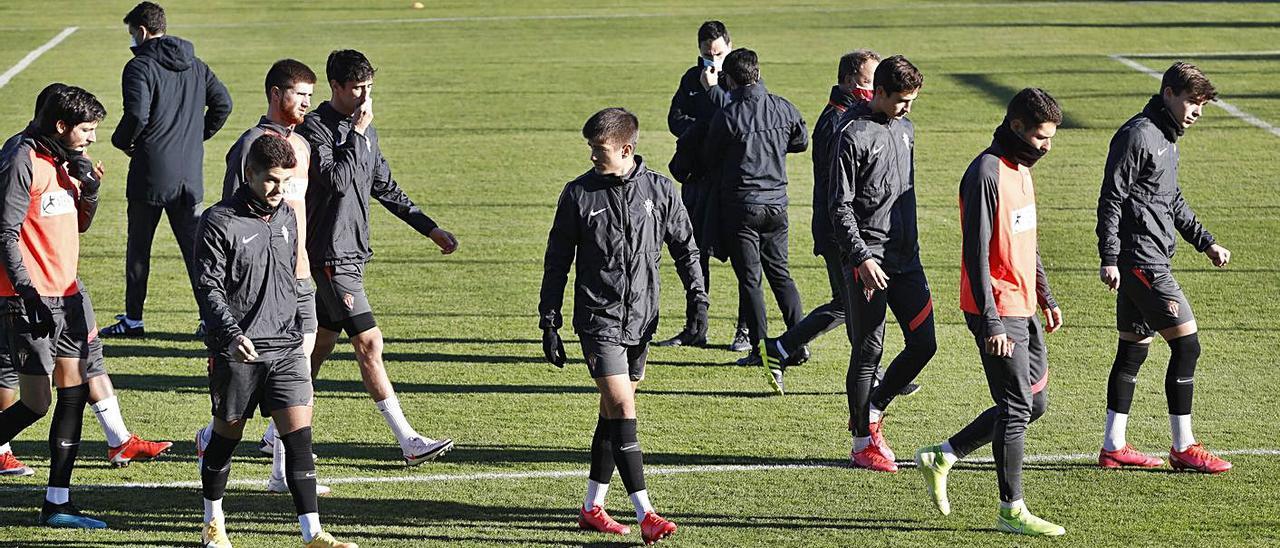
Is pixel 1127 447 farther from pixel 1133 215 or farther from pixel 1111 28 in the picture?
pixel 1111 28

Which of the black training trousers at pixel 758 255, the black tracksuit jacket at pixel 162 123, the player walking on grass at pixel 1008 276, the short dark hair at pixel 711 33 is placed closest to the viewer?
the player walking on grass at pixel 1008 276

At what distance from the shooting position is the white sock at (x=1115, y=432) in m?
7.50

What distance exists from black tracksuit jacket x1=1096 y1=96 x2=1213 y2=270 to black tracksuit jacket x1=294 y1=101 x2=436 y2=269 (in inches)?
133

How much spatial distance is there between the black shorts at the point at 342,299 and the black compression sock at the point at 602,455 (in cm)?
144

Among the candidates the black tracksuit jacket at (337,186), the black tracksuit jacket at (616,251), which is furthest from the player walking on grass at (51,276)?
the black tracksuit jacket at (616,251)

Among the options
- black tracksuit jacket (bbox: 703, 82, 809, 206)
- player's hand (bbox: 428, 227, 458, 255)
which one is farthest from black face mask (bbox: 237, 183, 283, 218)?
black tracksuit jacket (bbox: 703, 82, 809, 206)

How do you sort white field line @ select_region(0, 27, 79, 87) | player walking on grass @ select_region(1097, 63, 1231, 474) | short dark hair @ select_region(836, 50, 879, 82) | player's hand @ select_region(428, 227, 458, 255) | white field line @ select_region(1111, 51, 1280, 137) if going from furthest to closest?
white field line @ select_region(0, 27, 79, 87), white field line @ select_region(1111, 51, 1280, 137), short dark hair @ select_region(836, 50, 879, 82), player's hand @ select_region(428, 227, 458, 255), player walking on grass @ select_region(1097, 63, 1231, 474)

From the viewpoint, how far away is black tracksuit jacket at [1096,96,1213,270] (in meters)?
7.17

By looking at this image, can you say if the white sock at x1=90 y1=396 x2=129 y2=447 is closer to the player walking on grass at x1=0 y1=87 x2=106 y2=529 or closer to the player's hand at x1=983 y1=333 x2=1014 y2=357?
the player walking on grass at x1=0 y1=87 x2=106 y2=529

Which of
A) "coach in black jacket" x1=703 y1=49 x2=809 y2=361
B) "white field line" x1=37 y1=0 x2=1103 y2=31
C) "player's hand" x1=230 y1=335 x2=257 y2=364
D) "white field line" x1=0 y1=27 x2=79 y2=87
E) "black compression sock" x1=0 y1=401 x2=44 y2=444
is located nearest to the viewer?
"player's hand" x1=230 y1=335 x2=257 y2=364

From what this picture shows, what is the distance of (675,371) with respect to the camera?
9.59 metres

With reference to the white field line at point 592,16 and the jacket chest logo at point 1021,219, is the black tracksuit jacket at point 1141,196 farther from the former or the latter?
the white field line at point 592,16

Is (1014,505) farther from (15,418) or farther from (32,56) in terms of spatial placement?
(32,56)

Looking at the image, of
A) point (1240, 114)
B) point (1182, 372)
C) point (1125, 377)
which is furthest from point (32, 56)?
point (1182, 372)
